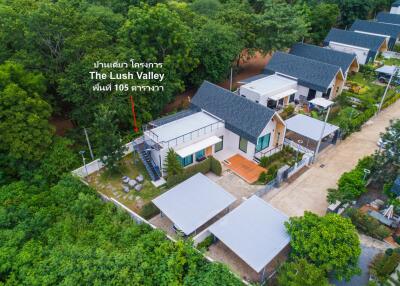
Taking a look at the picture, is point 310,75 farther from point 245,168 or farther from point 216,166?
point 216,166

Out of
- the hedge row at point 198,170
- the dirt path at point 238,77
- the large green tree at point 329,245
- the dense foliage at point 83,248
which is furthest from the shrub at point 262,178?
the dirt path at point 238,77

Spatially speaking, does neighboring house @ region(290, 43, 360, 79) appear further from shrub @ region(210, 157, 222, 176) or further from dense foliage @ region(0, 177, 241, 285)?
dense foliage @ region(0, 177, 241, 285)

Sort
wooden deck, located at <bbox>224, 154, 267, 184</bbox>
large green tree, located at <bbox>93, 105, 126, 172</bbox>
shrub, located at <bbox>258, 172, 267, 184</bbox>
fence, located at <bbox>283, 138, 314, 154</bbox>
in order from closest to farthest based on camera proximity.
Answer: large green tree, located at <bbox>93, 105, 126, 172</bbox> → shrub, located at <bbox>258, 172, 267, 184</bbox> → wooden deck, located at <bbox>224, 154, 267, 184</bbox> → fence, located at <bbox>283, 138, 314, 154</bbox>

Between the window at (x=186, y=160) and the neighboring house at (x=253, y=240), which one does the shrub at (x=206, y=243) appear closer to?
the neighboring house at (x=253, y=240)

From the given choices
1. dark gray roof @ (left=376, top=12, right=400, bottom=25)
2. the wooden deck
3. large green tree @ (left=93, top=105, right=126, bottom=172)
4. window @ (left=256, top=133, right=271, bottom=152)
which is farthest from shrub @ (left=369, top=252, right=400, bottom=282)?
dark gray roof @ (left=376, top=12, right=400, bottom=25)

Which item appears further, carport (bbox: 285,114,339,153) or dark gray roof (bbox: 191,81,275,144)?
carport (bbox: 285,114,339,153)

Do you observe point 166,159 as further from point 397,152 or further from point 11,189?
point 397,152

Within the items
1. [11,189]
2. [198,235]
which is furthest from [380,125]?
[11,189]
